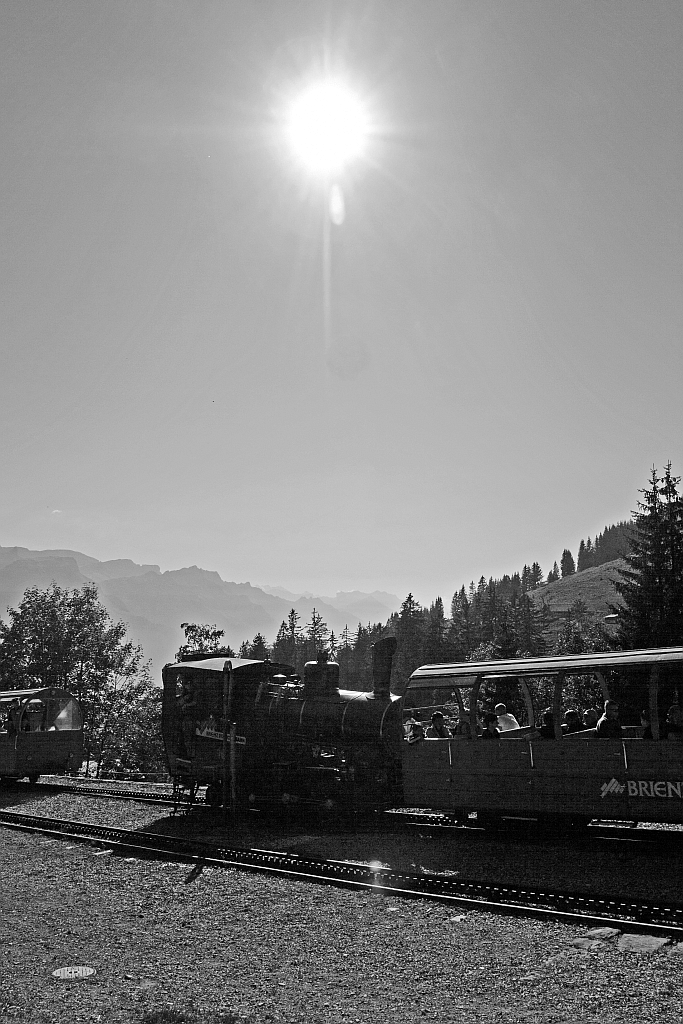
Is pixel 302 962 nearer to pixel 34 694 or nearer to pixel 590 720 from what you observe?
pixel 590 720

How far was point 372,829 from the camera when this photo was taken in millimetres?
13930

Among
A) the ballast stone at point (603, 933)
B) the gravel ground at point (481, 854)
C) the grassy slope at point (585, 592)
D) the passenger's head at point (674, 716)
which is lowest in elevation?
the gravel ground at point (481, 854)

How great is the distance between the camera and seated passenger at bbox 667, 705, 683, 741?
10.9 metres

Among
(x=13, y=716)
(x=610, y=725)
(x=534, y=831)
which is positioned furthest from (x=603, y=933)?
(x=13, y=716)

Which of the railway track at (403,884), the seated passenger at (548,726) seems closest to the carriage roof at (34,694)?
the railway track at (403,884)

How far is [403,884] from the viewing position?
9.48 meters

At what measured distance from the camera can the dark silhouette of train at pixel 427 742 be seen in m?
11.2

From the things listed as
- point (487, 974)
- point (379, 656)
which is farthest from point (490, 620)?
point (487, 974)

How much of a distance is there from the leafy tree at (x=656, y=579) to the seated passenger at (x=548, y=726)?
61.3ft

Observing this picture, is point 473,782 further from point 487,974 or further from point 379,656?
point 487,974

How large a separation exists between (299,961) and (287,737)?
27.9 feet

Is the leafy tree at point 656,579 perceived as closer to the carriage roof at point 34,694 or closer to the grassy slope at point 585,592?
the carriage roof at point 34,694

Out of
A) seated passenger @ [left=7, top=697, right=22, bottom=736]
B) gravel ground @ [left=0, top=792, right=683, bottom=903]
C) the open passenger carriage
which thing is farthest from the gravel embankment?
seated passenger @ [left=7, top=697, right=22, bottom=736]

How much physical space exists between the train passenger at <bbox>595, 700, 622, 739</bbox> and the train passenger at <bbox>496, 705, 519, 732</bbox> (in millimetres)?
2056
